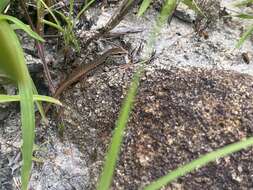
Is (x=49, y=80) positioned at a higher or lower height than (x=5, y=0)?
lower

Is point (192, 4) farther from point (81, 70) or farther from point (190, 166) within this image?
point (190, 166)

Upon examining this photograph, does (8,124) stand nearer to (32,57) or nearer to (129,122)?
(32,57)

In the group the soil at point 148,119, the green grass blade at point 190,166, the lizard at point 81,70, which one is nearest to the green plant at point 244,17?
the soil at point 148,119

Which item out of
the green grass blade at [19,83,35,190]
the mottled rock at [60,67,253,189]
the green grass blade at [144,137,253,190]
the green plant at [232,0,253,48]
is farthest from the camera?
the green plant at [232,0,253,48]

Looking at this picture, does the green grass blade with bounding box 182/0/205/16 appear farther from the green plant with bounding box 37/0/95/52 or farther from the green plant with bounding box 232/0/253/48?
the green plant with bounding box 37/0/95/52

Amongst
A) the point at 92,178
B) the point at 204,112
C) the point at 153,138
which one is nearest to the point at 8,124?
the point at 92,178

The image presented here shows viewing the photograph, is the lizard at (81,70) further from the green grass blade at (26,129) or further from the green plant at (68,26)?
the green grass blade at (26,129)

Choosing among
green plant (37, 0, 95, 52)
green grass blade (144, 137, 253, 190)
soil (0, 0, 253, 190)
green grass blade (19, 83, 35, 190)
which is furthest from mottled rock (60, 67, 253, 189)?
green grass blade (144, 137, 253, 190)

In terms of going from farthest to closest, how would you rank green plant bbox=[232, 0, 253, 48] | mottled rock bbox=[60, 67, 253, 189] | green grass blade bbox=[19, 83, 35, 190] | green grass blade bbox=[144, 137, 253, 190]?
green plant bbox=[232, 0, 253, 48] < mottled rock bbox=[60, 67, 253, 189] < green grass blade bbox=[19, 83, 35, 190] < green grass blade bbox=[144, 137, 253, 190]
